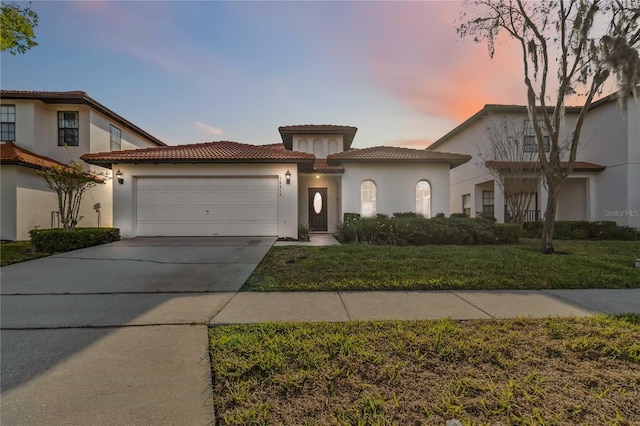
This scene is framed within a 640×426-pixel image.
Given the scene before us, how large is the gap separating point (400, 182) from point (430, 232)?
14.3ft

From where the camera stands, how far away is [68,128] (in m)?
15.3

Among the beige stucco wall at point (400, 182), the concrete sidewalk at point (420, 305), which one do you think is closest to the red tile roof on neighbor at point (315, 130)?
the beige stucco wall at point (400, 182)

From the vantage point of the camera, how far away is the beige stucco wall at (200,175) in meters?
11.9

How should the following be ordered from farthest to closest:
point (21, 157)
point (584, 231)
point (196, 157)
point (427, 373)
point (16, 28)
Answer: point (584, 231) < point (21, 157) < point (196, 157) < point (16, 28) < point (427, 373)

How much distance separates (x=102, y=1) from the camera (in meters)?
8.95

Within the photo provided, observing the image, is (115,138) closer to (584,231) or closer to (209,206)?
(209,206)

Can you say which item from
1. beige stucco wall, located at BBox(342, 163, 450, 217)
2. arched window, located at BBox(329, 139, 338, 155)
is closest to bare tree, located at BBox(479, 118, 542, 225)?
beige stucco wall, located at BBox(342, 163, 450, 217)

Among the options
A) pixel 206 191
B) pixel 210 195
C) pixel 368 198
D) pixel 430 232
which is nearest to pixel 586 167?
pixel 430 232

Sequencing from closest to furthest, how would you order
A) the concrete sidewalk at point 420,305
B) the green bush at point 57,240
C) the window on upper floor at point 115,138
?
the concrete sidewalk at point 420,305, the green bush at point 57,240, the window on upper floor at point 115,138

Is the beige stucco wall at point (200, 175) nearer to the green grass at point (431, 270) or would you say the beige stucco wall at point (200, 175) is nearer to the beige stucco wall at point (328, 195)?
the beige stucco wall at point (328, 195)

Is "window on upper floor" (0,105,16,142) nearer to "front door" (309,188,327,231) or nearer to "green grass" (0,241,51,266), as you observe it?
"green grass" (0,241,51,266)

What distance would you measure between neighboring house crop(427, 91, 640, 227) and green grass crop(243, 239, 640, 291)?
878 cm

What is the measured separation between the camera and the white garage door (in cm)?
1212

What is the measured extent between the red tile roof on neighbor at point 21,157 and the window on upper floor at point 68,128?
136cm
